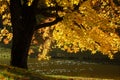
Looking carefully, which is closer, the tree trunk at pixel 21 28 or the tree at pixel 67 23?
the tree at pixel 67 23

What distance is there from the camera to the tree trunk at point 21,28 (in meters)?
21.6

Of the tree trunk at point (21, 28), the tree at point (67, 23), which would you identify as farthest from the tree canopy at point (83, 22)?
the tree trunk at point (21, 28)

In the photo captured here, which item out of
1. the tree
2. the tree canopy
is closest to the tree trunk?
the tree

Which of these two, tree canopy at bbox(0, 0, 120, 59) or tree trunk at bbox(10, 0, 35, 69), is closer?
tree canopy at bbox(0, 0, 120, 59)

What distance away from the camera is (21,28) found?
70.9 ft

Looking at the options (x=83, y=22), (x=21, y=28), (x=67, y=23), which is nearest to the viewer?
(x=67, y=23)

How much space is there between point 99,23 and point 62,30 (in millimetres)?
3245

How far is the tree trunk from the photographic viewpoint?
21641 millimetres

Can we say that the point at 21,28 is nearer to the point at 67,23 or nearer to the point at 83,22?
the point at 67,23

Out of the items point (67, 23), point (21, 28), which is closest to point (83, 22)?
point (67, 23)

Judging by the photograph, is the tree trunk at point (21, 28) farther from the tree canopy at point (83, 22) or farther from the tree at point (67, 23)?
the tree canopy at point (83, 22)

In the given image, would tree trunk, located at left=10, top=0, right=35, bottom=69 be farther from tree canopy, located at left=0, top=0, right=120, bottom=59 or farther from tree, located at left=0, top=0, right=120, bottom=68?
tree canopy, located at left=0, top=0, right=120, bottom=59

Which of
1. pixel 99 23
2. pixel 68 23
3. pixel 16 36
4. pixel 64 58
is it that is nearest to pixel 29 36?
pixel 16 36

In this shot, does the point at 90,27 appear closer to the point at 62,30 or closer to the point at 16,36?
the point at 62,30
